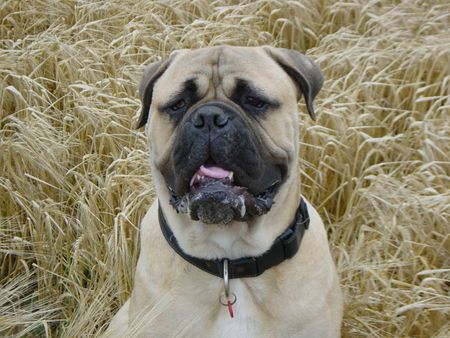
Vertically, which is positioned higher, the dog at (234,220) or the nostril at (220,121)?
the nostril at (220,121)

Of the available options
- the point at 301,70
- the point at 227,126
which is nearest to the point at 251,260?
the point at 227,126

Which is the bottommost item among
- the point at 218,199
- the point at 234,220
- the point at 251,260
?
the point at 251,260

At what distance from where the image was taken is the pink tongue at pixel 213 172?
2451 millimetres

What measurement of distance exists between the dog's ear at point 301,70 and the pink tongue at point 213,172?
1.27ft

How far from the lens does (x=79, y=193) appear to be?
360cm

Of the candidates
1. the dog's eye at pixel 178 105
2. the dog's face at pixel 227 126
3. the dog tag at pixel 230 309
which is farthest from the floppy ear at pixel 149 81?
the dog tag at pixel 230 309

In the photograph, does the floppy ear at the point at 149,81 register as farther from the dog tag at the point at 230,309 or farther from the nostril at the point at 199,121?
the dog tag at the point at 230,309

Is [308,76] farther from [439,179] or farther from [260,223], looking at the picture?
[439,179]

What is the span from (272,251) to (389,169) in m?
1.30

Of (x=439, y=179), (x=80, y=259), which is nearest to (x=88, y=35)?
(x=80, y=259)

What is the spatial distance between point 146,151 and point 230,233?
1216mm

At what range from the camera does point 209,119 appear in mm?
2383

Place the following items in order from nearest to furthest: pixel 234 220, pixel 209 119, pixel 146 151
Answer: pixel 209 119 → pixel 234 220 → pixel 146 151

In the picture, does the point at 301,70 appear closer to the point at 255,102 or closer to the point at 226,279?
the point at 255,102
